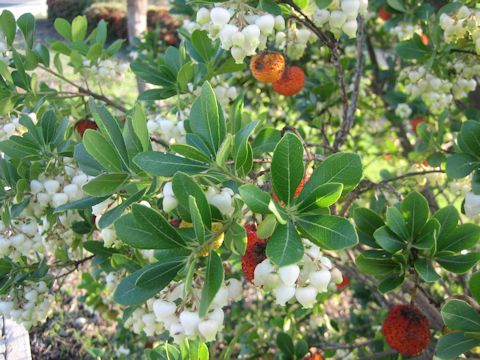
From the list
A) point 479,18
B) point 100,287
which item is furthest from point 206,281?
point 100,287

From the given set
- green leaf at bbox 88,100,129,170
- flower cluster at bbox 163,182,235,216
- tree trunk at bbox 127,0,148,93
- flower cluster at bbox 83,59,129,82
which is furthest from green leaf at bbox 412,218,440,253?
tree trunk at bbox 127,0,148,93

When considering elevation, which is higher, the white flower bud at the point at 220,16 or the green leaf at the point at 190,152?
the white flower bud at the point at 220,16

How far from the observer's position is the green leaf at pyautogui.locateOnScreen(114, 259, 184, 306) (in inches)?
39.3

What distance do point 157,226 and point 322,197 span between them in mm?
305

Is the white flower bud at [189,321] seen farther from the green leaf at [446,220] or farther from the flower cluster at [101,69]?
the flower cluster at [101,69]

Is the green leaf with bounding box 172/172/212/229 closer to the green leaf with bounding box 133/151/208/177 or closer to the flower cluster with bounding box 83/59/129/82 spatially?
the green leaf with bounding box 133/151/208/177

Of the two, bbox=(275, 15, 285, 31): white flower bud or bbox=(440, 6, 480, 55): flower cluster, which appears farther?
bbox=(440, 6, 480, 55): flower cluster

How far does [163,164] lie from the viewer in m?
1.05

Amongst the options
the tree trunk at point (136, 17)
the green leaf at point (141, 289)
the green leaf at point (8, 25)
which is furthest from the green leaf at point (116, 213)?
the tree trunk at point (136, 17)

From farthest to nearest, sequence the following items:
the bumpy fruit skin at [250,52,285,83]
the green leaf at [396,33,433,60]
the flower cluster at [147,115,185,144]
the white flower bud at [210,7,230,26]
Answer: the green leaf at [396,33,433,60] → the flower cluster at [147,115,185,144] → the bumpy fruit skin at [250,52,285,83] → the white flower bud at [210,7,230,26]

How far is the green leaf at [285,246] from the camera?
878 millimetres

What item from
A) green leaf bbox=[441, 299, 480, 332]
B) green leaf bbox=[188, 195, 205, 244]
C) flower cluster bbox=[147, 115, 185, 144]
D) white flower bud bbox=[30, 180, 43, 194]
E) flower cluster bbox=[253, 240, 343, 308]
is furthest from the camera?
flower cluster bbox=[147, 115, 185, 144]

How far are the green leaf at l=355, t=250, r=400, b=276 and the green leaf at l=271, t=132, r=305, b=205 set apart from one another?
0.41 m

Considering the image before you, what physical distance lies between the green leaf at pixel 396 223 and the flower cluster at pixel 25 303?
1.06 metres
